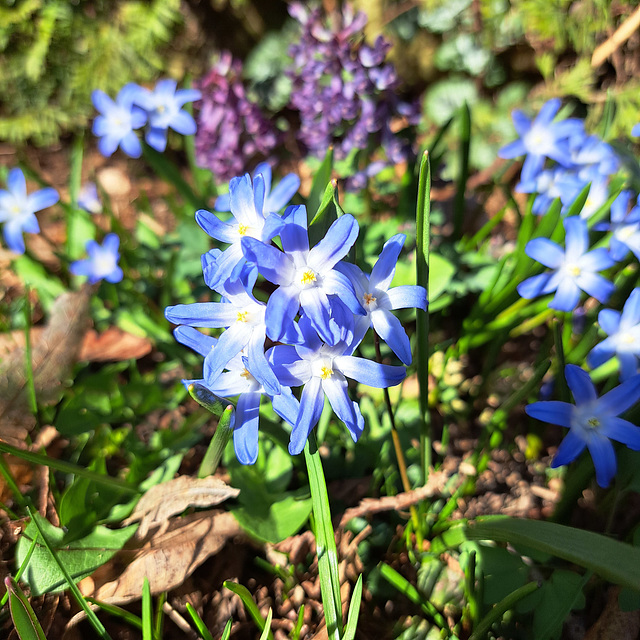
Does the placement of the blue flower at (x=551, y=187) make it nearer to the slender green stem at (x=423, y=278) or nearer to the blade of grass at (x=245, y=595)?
the slender green stem at (x=423, y=278)

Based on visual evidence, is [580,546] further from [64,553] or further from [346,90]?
[346,90]

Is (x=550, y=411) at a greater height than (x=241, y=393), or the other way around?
(x=241, y=393)

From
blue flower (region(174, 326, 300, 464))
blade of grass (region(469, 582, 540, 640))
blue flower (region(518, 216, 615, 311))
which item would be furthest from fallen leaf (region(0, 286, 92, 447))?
blue flower (region(518, 216, 615, 311))

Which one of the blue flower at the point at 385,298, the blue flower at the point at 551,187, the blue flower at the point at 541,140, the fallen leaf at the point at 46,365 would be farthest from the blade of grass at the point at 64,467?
the blue flower at the point at 541,140

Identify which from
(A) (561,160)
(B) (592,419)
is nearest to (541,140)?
(A) (561,160)

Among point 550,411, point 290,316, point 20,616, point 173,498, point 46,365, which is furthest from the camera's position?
point 46,365
